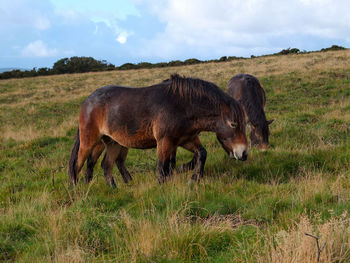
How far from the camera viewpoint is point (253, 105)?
27.9 ft

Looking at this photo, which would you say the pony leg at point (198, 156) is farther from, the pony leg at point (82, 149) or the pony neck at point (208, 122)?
the pony leg at point (82, 149)

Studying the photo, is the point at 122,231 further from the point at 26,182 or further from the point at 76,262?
the point at 26,182

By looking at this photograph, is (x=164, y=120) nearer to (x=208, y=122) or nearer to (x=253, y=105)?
(x=208, y=122)

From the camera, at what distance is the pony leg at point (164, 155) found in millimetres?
5418

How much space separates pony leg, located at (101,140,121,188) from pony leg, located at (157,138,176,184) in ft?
A: 4.10

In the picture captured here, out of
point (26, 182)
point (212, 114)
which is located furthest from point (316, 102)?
point (26, 182)

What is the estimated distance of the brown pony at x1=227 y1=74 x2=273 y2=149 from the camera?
310 inches

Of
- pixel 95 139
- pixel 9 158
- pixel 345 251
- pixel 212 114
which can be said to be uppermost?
pixel 212 114

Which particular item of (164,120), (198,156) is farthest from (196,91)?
(198,156)

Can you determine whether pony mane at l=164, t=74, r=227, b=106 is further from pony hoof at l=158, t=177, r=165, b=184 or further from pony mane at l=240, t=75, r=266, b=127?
pony mane at l=240, t=75, r=266, b=127

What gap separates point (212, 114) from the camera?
214 inches

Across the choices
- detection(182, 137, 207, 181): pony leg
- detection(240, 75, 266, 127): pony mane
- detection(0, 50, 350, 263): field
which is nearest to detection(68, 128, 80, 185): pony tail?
detection(0, 50, 350, 263): field

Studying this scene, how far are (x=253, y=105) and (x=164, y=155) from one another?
158 inches

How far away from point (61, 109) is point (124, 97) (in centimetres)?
1302
